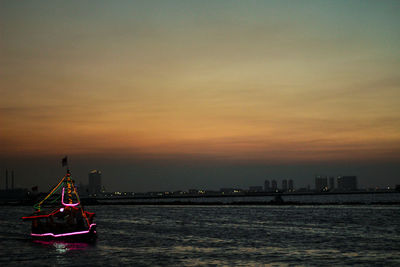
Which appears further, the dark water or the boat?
the boat

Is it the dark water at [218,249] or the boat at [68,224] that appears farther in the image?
the boat at [68,224]

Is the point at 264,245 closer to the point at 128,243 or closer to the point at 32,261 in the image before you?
the point at 128,243

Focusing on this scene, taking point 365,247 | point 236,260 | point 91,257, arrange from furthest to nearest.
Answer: point 365,247, point 91,257, point 236,260

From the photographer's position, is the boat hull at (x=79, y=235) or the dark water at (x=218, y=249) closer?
the dark water at (x=218, y=249)

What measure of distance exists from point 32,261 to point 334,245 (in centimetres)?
Result: 3233

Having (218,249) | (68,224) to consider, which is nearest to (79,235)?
(68,224)

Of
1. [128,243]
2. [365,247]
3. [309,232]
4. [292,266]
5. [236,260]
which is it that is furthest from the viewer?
[309,232]

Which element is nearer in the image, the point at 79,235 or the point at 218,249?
the point at 218,249

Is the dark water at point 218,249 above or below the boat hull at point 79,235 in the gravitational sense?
below

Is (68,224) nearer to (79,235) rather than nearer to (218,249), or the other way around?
(79,235)

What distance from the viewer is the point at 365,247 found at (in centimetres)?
5459

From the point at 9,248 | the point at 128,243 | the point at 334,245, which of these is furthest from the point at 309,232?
the point at 9,248

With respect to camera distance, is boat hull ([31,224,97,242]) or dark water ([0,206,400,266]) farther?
boat hull ([31,224,97,242])

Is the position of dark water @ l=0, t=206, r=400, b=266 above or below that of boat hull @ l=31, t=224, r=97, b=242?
below
